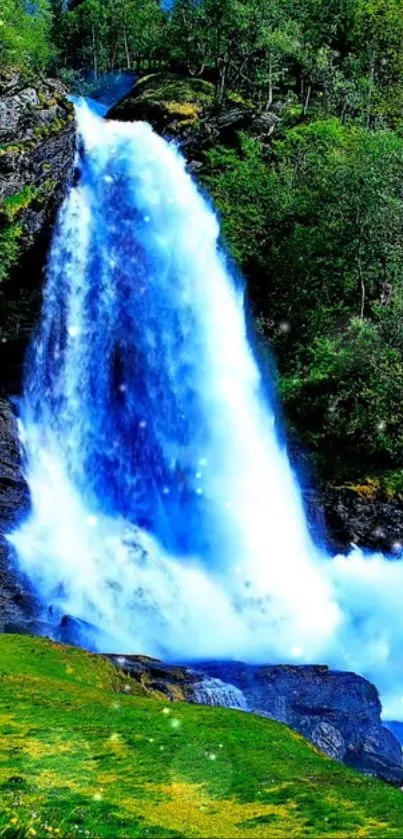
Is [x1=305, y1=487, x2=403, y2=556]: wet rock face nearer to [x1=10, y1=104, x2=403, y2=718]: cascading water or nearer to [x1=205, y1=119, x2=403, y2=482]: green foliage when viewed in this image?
[x1=10, y1=104, x2=403, y2=718]: cascading water

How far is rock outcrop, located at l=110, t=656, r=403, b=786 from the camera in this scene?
18.6 meters

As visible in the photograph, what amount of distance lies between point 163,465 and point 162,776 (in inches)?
802

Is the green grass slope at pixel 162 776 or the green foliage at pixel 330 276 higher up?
the green foliage at pixel 330 276

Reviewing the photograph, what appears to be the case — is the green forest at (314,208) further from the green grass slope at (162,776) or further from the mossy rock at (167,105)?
the green grass slope at (162,776)

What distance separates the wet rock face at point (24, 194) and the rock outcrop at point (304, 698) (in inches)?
599

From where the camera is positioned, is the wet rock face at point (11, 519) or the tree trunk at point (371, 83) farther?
the tree trunk at point (371, 83)

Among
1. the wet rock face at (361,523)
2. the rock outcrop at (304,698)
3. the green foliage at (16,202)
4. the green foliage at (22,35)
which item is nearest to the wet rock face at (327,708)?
the rock outcrop at (304,698)

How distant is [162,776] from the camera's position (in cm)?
1025

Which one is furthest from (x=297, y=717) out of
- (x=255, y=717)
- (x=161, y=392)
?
(x=161, y=392)

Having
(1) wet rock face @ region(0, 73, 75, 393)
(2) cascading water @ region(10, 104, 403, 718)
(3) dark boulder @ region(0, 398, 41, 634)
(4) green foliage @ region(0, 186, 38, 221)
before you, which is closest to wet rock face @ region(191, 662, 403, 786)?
(2) cascading water @ region(10, 104, 403, 718)

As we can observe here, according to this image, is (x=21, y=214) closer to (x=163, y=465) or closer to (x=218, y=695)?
(x=163, y=465)

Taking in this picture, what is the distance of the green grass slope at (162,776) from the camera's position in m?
8.53

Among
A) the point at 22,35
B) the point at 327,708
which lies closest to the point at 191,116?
the point at 22,35

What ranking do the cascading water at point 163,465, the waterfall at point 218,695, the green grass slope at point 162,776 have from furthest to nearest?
Answer: the cascading water at point 163,465 < the waterfall at point 218,695 < the green grass slope at point 162,776
